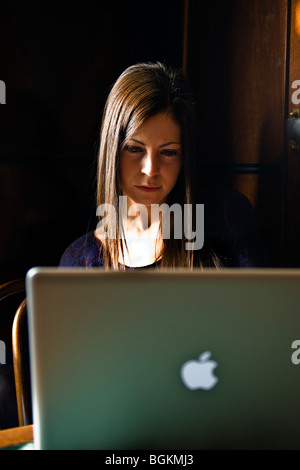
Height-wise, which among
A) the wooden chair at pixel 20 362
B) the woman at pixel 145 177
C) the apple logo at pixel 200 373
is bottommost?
the wooden chair at pixel 20 362

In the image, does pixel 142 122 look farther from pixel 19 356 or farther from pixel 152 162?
pixel 19 356

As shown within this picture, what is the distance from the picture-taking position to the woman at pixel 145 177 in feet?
4.53

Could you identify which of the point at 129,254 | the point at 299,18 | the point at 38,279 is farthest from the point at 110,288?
the point at 299,18

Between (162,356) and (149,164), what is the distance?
93 cm

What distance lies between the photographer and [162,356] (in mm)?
562

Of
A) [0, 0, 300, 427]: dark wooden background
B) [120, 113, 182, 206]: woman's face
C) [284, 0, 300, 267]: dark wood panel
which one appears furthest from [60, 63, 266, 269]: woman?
[284, 0, 300, 267]: dark wood panel

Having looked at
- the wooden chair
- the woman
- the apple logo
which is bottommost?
the wooden chair

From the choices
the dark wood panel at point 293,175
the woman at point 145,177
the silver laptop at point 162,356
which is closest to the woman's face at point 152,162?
the woman at point 145,177

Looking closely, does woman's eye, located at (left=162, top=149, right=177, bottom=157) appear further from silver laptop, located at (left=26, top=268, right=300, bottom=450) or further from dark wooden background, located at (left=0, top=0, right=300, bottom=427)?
silver laptop, located at (left=26, top=268, right=300, bottom=450)

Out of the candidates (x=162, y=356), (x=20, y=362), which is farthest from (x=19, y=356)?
(x=162, y=356)

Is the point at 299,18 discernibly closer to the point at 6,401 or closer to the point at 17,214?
the point at 17,214

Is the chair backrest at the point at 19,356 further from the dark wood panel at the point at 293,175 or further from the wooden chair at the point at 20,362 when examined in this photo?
the dark wood panel at the point at 293,175

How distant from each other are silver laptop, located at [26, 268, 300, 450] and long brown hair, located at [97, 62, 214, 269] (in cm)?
81

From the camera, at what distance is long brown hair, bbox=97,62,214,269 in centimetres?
137
